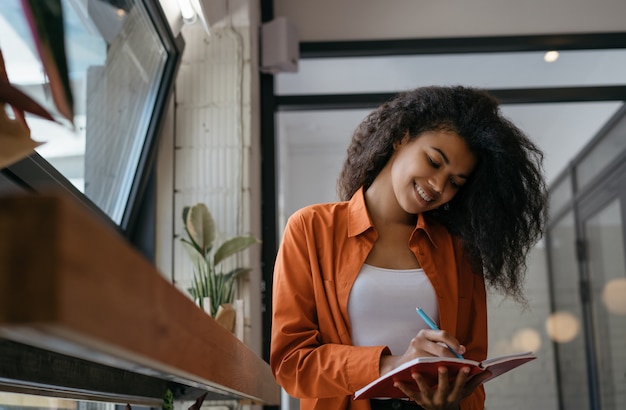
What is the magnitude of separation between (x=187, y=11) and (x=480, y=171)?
1800mm

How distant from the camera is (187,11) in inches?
130

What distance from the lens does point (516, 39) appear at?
413 centimetres

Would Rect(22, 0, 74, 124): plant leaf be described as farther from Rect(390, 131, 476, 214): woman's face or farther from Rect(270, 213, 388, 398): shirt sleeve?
Rect(390, 131, 476, 214): woman's face

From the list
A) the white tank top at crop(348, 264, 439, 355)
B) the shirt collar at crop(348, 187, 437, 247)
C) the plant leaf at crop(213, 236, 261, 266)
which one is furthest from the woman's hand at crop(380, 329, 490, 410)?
the plant leaf at crop(213, 236, 261, 266)

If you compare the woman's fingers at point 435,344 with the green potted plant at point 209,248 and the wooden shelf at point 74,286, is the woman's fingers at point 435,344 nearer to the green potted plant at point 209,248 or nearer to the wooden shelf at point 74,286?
Result: the wooden shelf at point 74,286

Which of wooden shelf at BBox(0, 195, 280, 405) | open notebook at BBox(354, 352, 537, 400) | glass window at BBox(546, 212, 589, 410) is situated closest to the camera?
wooden shelf at BBox(0, 195, 280, 405)

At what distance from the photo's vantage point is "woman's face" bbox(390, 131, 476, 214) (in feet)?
5.66

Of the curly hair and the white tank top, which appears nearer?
the white tank top

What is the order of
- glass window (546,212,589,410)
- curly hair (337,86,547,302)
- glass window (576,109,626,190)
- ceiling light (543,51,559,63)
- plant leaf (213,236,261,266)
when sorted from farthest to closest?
1. ceiling light (543,51,559,63)
2. glass window (576,109,626,190)
3. glass window (546,212,589,410)
4. plant leaf (213,236,261,266)
5. curly hair (337,86,547,302)

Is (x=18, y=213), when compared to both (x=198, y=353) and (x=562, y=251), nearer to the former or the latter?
(x=198, y=353)

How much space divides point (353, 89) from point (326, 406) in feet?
8.72

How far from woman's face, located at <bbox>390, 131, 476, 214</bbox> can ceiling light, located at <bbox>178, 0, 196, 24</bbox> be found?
66.6 inches

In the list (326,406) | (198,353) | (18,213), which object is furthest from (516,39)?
(18,213)

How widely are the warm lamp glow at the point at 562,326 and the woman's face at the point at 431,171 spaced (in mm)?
2362
